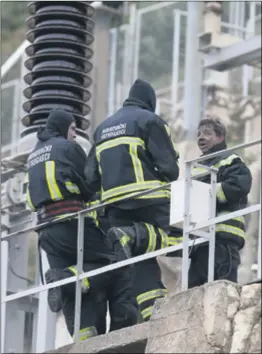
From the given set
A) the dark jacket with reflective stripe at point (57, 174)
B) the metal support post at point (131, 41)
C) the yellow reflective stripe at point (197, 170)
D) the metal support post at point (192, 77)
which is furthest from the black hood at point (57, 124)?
the metal support post at point (131, 41)

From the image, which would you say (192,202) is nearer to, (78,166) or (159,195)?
(159,195)

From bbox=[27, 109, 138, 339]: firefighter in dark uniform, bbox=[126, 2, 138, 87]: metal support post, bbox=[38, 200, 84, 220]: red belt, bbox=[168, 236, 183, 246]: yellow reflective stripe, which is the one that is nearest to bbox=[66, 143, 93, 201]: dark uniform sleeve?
bbox=[27, 109, 138, 339]: firefighter in dark uniform

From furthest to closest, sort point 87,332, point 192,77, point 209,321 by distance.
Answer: point 192,77 < point 87,332 < point 209,321

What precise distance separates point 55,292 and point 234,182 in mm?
2019

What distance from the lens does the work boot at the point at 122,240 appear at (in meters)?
14.1

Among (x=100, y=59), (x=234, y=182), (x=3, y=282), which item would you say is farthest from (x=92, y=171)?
(x=100, y=59)

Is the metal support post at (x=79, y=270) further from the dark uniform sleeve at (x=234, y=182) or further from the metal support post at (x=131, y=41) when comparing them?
the metal support post at (x=131, y=41)

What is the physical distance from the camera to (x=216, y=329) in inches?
500

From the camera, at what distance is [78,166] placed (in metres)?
15.2

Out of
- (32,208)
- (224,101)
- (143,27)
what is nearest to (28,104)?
(32,208)

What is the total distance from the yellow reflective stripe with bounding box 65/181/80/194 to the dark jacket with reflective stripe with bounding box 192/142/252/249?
1235mm

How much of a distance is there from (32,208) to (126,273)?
3.65 ft

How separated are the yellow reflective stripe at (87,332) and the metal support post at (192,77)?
1102 centimetres

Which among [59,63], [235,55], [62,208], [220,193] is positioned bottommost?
[220,193]
